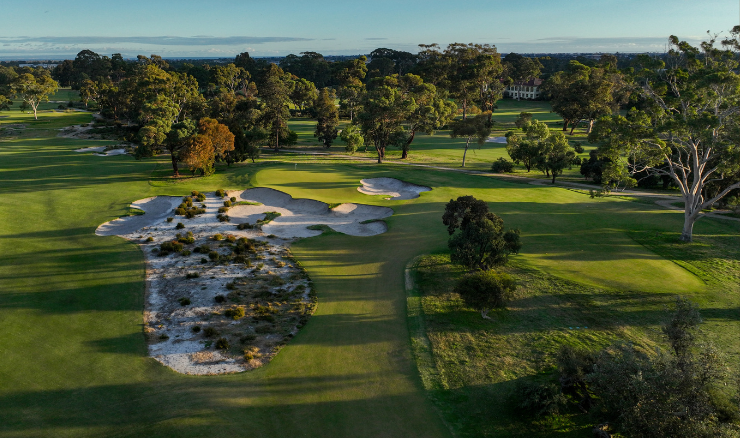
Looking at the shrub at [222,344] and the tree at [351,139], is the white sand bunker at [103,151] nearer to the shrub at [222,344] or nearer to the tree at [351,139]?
the tree at [351,139]

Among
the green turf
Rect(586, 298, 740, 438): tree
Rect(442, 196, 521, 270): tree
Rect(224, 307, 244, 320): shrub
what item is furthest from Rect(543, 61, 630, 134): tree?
Rect(224, 307, 244, 320): shrub

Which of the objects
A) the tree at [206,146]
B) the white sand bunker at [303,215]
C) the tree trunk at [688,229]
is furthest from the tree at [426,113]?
the tree trunk at [688,229]

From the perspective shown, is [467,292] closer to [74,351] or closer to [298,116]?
[74,351]

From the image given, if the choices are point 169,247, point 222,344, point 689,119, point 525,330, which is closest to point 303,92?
point 169,247

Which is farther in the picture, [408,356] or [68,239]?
[68,239]

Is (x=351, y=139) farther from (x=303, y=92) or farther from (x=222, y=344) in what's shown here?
(x=222, y=344)

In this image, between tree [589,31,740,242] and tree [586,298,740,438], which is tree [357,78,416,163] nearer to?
tree [589,31,740,242]

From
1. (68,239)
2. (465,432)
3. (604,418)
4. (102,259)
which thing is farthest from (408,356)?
(68,239)

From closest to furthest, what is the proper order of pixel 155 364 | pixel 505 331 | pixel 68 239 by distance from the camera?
pixel 155 364 < pixel 505 331 < pixel 68 239
